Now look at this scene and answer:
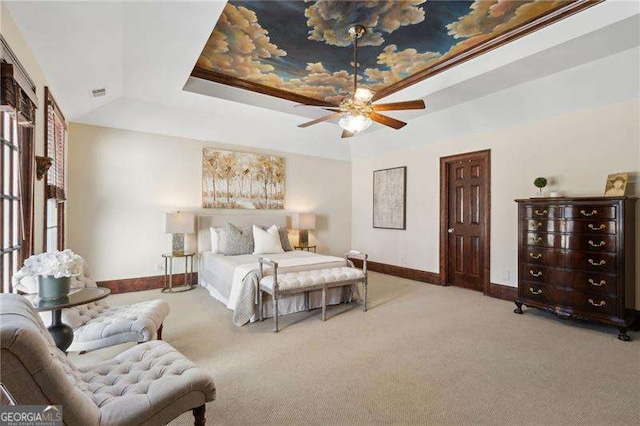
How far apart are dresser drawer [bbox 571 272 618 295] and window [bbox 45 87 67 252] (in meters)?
5.58

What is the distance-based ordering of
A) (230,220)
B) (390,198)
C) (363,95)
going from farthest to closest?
(390,198) < (230,220) < (363,95)

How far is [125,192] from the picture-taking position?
16.0 feet

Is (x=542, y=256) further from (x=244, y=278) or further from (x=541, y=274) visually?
(x=244, y=278)

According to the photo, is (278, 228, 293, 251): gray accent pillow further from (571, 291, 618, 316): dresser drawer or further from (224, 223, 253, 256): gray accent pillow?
(571, 291, 618, 316): dresser drawer

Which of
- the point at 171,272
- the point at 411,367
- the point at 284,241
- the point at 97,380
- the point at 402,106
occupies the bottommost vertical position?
the point at 411,367

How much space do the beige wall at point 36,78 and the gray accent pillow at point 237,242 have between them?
2.42 meters

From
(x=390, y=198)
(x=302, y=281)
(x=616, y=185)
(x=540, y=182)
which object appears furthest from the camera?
(x=390, y=198)

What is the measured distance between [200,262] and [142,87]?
2.83 m

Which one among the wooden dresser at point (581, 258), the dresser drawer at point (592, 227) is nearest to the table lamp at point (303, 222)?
the wooden dresser at point (581, 258)

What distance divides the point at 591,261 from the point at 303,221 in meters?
4.37

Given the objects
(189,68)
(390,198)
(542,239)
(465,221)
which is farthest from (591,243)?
(189,68)

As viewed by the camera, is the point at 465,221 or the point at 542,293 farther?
the point at 465,221

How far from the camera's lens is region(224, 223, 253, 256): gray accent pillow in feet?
16.6

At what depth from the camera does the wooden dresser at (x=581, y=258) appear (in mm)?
3195
